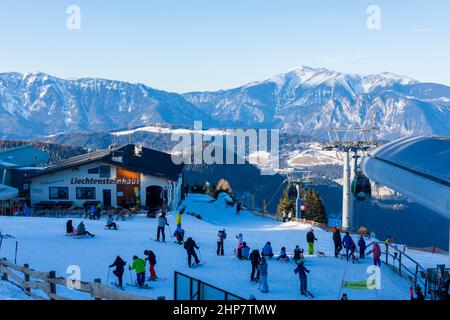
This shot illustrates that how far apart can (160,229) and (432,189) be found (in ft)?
37.3

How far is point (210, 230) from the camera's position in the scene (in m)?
29.8

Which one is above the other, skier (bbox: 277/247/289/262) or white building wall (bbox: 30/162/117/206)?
white building wall (bbox: 30/162/117/206)

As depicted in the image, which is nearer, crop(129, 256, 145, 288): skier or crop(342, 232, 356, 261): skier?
crop(129, 256, 145, 288): skier

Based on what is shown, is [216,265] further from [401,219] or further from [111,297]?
[401,219]

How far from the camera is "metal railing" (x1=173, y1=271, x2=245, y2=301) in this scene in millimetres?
8810

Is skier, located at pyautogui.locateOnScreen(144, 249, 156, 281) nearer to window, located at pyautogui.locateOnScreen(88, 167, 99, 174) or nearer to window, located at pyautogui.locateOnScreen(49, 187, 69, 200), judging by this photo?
window, located at pyautogui.locateOnScreen(88, 167, 99, 174)

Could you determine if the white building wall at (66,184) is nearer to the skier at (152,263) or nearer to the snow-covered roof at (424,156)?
the snow-covered roof at (424,156)

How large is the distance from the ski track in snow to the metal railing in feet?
15.5

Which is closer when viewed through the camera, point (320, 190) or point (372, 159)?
point (372, 159)

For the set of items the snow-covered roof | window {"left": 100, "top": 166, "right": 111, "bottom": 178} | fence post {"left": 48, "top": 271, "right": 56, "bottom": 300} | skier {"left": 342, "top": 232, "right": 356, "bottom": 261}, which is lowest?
skier {"left": 342, "top": 232, "right": 356, "bottom": 261}

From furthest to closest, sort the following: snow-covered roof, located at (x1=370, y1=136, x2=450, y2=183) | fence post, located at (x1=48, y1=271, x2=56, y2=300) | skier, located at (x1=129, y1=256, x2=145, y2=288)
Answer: snow-covered roof, located at (x1=370, y1=136, x2=450, y2=183)
skier, located at (x1=129, y1=256, x2=145, y2=288)
fence post, located at (x1=48, y1=271, x2=56, y2=300)

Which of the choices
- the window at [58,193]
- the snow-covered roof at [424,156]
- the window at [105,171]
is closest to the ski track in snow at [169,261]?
the snow-covered roof at [424,156]

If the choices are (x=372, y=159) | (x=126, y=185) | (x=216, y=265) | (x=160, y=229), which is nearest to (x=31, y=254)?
(x=160, y=229)

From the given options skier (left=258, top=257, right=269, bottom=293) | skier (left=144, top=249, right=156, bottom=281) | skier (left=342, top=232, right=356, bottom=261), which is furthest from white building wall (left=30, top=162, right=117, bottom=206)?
skier (left=258, top=257, right=269, bottom=293)
